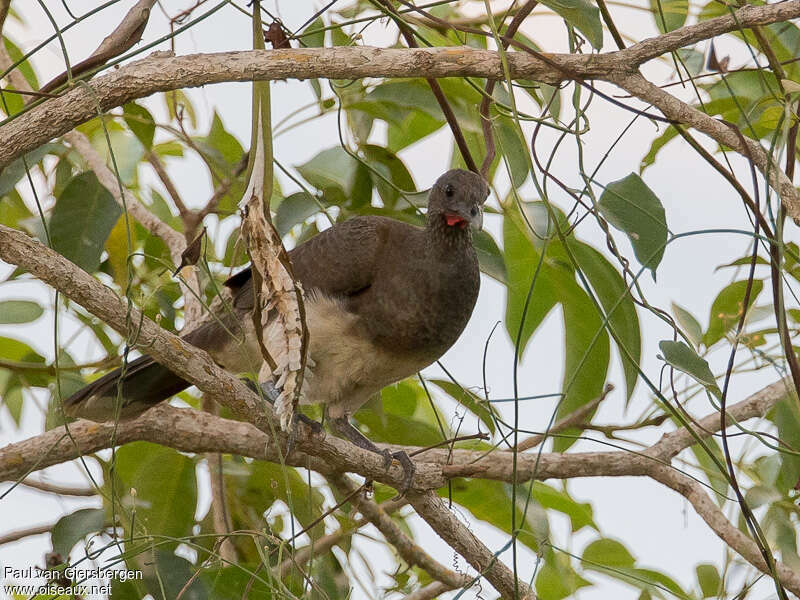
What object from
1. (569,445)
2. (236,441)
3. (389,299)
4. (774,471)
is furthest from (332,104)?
(774,471)

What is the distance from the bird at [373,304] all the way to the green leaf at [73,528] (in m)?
0.38

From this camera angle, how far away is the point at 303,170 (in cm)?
261

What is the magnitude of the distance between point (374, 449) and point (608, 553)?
70 centimetres

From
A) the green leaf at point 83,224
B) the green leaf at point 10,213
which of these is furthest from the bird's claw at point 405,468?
the green leaf at point 10,213

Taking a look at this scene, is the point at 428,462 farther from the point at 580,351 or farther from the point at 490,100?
the point at 490,100

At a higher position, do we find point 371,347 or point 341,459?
point 371,347

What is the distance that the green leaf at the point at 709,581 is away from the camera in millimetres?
2510

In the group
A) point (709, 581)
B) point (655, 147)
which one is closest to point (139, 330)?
point (655, 147)

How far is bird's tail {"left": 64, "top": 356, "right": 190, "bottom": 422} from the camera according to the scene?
2.37 metres

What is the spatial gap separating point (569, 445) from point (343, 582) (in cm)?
65

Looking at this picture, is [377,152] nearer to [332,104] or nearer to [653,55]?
[332,104]

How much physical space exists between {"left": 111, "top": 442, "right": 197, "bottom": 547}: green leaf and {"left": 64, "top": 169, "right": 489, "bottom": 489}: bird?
0.55 ft

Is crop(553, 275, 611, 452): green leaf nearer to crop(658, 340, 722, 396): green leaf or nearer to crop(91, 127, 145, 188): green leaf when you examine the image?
crop(658, 340, 722, 396): green leaf

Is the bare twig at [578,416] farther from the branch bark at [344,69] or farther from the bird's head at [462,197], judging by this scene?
the branch bark at [344,69]
